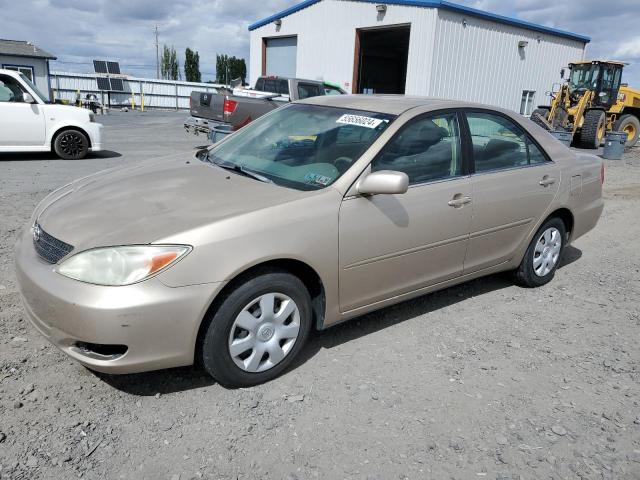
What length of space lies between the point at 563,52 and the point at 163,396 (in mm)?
25260

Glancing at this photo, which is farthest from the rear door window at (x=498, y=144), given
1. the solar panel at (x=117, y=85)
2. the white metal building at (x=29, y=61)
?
the solar panel at (x=117, y=85)

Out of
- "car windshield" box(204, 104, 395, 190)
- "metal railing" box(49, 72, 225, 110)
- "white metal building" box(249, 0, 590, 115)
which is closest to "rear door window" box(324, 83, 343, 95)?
"white metal building" box(249, 0, 590, 115)

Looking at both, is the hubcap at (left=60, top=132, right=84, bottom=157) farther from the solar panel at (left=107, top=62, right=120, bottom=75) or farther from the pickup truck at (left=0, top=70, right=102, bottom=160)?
the solar panel at (left=107, top=62, right=120, bottom=75)

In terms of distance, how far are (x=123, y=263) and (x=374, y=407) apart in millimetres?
1540

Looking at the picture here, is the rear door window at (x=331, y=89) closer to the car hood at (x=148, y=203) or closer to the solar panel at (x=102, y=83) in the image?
the car hood at (x=148, y=203)

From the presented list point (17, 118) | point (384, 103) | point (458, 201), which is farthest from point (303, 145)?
point (17, 118)

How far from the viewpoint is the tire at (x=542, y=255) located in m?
4.65

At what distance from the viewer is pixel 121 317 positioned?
2.52 m

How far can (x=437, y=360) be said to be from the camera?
3.50 m

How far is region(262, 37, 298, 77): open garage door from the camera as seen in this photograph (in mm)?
23781

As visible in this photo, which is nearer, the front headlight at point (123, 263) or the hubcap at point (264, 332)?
the front headlight at point (123, 263)

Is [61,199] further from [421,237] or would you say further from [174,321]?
[421,237]

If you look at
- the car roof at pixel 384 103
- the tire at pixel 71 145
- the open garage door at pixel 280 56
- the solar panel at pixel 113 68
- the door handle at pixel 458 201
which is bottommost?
the tire at pixel 71 145

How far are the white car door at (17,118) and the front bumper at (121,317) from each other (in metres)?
8.56
